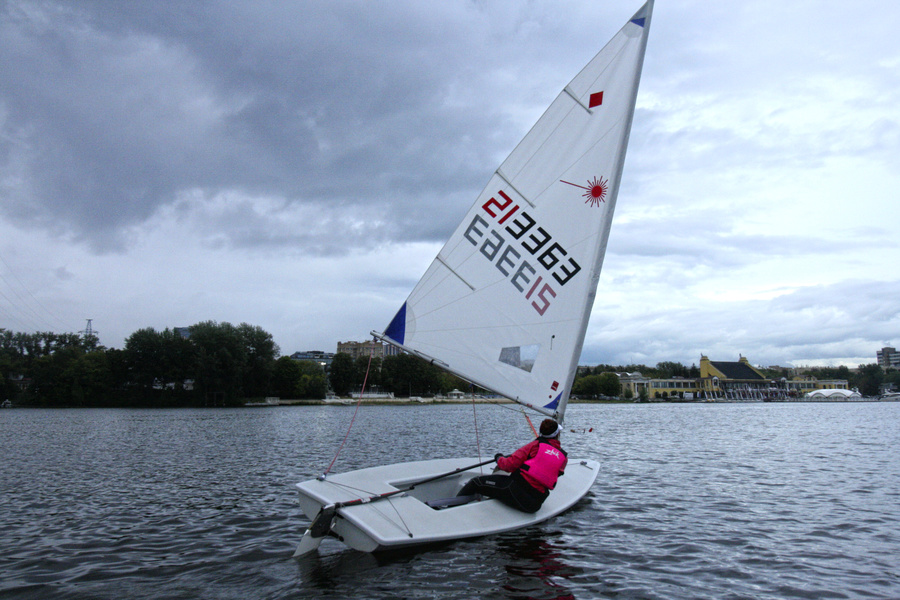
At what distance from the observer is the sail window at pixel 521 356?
8.81 m

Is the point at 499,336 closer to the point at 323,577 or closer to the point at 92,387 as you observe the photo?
the point at 323,577

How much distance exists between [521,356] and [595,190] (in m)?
2.88

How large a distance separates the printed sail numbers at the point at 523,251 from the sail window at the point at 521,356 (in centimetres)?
62

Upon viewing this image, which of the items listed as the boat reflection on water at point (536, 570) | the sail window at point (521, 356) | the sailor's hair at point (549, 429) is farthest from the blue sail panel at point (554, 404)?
the boat reflection on water at point (536, 570)

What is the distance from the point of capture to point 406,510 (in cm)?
769

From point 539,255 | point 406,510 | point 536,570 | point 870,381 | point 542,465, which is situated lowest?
point 536,570

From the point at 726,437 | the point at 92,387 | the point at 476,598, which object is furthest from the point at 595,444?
the point at 92,387

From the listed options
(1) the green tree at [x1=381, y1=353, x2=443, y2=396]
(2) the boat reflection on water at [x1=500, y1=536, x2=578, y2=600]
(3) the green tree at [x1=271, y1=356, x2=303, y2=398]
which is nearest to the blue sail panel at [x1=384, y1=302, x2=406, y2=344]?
(2) the boat reflection on water at [x1=500, y1=536, x2=578, y2=600]

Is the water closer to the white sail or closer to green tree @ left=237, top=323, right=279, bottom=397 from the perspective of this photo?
the white sail

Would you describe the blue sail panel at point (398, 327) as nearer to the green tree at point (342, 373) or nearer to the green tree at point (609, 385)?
the green tree at point (342, 373)

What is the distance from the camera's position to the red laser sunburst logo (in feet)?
27.7

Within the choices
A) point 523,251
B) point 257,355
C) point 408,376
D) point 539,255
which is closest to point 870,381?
point 408,376

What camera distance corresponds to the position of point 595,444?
23875 millimetres

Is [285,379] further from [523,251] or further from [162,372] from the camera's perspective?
[523,251]
